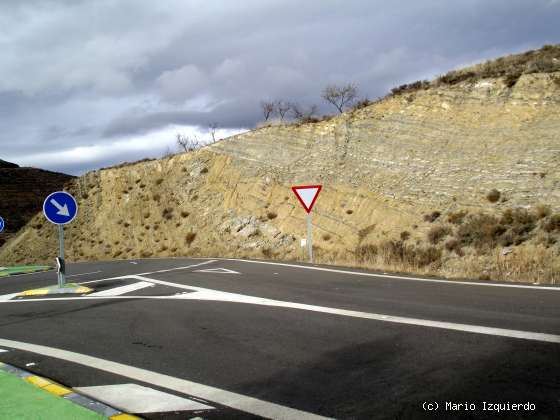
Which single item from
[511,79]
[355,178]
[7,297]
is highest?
[511,79]

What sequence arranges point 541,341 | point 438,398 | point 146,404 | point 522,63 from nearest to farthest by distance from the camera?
1. point 438,398
2. point 146,404
3. point 541,341
4. point 522,63

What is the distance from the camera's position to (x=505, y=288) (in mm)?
9812

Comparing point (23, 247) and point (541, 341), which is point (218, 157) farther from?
point (541, 341)

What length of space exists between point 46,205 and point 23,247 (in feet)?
104

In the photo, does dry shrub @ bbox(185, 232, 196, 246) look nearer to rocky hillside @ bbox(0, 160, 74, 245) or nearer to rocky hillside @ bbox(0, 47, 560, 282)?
rocky hillside @ bbox(0, 47, 560, 282)

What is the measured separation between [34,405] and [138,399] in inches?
37.7

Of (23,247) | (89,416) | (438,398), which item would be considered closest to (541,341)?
(438,398)

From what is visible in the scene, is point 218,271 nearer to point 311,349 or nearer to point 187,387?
point 311,349

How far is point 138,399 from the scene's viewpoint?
487 cm

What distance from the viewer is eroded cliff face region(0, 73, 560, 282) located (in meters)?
20.6

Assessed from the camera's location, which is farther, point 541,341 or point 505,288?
point 505,288

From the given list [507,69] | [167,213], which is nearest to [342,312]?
[507,69]

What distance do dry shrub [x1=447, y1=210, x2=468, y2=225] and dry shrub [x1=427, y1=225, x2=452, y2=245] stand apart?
50 centimetres

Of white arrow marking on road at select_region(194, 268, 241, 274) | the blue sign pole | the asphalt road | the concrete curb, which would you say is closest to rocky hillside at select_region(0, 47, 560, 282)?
white arrow marking on road at select_region(194, 268, 241, 274)
